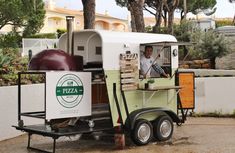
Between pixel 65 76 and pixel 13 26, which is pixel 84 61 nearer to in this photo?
pixel 65 76

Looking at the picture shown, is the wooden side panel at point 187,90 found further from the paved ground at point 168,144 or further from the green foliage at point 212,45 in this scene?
the green foliage at point 212,45

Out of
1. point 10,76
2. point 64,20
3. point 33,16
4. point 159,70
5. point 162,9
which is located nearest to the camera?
point 159,70

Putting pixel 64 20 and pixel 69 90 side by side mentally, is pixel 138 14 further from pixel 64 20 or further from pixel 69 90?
pixel 64 20

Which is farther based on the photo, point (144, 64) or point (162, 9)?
point (162, 9)

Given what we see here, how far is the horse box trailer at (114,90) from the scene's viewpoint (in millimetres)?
10125

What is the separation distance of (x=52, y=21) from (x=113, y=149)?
53388 millimetres

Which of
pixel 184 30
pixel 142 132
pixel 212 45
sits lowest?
pixel 142 132

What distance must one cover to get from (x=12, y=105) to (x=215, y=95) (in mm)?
7603

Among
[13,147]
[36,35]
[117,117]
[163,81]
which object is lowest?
[13,147]

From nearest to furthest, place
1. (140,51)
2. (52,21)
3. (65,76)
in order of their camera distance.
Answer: (65,76) → (140,51) → (52,21)

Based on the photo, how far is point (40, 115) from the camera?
10.8m

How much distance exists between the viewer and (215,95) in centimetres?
1719

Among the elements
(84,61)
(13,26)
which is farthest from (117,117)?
(13,26)

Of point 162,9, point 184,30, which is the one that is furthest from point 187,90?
point 162,9
